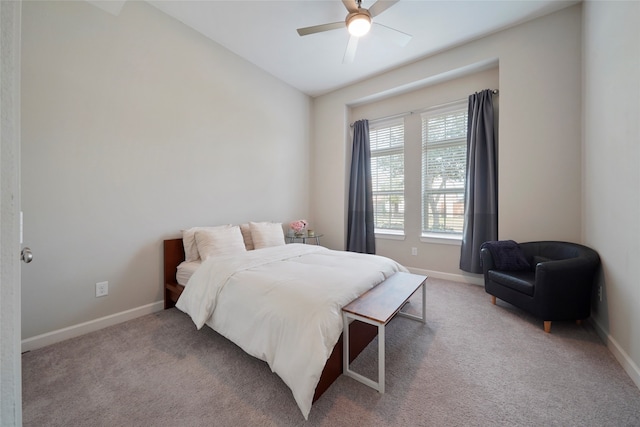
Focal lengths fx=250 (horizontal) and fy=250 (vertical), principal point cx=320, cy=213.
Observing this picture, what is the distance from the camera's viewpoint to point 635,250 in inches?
65.2

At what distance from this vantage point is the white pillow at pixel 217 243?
2637mm

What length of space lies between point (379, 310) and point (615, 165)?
2179 mm

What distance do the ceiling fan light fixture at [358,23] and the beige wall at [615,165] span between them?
1.84m

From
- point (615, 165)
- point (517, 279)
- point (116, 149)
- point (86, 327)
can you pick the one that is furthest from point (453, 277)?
point (116, 149)

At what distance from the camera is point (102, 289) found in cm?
232

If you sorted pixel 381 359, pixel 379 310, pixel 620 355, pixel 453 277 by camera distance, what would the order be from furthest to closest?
pixel 453 277 → pixel 620 355 → pixel 379 310 → pixel 381 359

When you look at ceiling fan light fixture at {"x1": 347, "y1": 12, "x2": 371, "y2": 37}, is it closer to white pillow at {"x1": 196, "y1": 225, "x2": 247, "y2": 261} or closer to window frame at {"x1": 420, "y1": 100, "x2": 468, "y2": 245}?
window frame at {"x1": 420, "y1": 100, "x2": 468, "y2": 245}

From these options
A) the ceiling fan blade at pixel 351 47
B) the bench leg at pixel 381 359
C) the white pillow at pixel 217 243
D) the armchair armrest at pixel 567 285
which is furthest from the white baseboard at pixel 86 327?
the armchair armrest at pixel 567 285

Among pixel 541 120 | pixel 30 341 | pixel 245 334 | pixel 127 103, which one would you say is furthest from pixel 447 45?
pixel 30 341

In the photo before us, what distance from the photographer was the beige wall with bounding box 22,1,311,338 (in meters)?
2.00

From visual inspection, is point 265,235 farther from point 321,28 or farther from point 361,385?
point 321,28

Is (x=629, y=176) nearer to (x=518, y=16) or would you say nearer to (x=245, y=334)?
(x=518, y=16)

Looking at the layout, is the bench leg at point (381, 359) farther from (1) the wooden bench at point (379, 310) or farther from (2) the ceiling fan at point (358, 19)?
(2) the ceiling fan at point (358, 19)

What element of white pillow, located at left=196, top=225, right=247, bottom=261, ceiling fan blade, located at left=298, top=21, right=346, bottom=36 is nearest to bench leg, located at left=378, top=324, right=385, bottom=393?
white pillow, located at left=196, top=225, right=247, bottom=261
